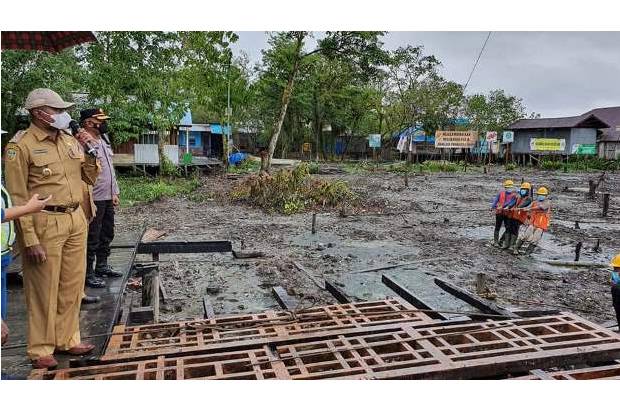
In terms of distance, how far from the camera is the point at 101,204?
4.88 meters

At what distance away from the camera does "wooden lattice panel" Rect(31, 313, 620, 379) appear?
3381 millimetres

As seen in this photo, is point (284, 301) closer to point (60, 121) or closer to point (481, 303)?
point (481, 303)

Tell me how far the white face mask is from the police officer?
1071 mm

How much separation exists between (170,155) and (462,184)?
569 inches

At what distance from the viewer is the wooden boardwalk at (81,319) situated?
327 cm

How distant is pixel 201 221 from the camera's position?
42.2ft

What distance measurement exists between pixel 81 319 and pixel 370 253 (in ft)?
21.9

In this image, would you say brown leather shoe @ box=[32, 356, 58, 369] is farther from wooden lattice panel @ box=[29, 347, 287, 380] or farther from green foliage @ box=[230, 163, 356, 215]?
green foliage @ box=[230, 163, 356, 215]

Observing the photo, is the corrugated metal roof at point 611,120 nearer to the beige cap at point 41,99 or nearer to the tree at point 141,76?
the tree at point 141,76

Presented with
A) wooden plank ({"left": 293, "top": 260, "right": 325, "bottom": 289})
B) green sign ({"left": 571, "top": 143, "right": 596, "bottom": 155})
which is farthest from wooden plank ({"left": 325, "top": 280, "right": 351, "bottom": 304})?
green sign ({"left": 571, "top": 143, "right": 596, "bottom": 155})

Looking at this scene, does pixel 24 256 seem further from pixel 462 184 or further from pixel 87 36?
pixel 462 184

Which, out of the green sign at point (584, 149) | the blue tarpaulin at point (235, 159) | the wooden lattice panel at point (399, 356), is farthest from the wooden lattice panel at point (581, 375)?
the green sign at point (584, 149)

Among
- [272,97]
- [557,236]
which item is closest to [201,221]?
[557,236]

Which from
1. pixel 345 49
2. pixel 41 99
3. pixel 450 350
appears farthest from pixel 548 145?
pixel 41 99
